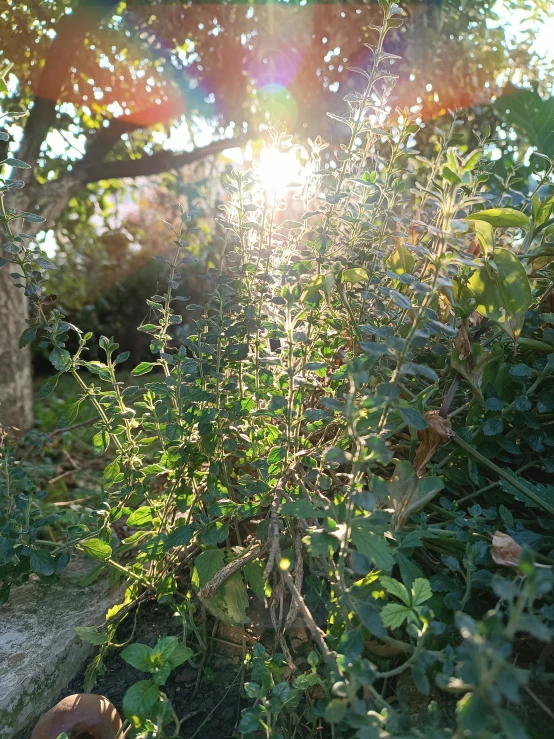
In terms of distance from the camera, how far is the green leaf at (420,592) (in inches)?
36.6

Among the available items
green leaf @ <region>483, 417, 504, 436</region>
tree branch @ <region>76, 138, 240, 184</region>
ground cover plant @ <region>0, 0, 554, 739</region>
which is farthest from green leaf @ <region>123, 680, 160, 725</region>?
tree branch @ <region>76, 138, 240, 184</region>

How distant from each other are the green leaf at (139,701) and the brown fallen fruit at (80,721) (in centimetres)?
22

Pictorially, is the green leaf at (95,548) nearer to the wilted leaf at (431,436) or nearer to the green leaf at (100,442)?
the green leaf at (100,442)

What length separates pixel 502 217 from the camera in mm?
1100

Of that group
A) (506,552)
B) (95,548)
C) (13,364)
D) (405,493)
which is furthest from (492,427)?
(13,364)

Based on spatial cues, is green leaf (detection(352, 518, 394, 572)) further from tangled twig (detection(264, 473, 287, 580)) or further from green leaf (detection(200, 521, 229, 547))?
green leaf (detection(200, 521, 229, 547))

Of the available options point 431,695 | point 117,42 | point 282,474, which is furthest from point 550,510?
point 117,42

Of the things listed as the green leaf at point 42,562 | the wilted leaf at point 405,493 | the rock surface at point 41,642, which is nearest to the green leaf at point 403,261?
the wilted leaf at point 405,493

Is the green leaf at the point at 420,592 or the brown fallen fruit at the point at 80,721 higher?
the green leaf at the point at 420,592

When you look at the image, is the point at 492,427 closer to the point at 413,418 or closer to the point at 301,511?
the point at 413,418

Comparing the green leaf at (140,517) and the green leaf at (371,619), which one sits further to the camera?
the green leaf at (140,517)

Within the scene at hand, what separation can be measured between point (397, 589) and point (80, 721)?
680 mm

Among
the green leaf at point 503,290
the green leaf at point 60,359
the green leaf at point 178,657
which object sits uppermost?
the green leaf at point 503,290

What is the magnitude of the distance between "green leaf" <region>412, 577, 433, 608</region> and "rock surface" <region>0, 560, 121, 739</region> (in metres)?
0.91
